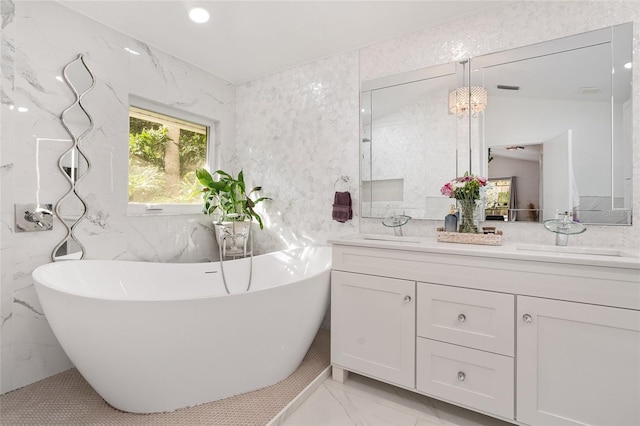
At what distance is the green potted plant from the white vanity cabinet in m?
1.18

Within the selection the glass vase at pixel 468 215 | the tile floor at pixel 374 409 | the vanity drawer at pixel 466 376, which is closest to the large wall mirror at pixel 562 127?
the glass vase at pixel 468 215

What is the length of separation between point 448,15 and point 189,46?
1899 mm

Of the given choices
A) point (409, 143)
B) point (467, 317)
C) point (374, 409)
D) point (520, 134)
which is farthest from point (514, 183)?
point (374, 409)

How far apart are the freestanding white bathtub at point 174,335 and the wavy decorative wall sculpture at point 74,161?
183 millimetres

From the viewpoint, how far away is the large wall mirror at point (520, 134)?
1.58 meters

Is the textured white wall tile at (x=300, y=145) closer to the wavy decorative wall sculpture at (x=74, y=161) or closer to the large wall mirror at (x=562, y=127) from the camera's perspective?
the large wall mirror at (x=562, y=127)

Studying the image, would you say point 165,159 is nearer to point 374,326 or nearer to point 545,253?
point 374,326

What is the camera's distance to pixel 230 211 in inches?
106

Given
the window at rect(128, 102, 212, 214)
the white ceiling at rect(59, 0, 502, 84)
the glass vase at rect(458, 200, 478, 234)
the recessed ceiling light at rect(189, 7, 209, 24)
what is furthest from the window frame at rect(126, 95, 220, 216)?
the glass vase at rect(458, 200, 478, 234)

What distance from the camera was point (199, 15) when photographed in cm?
196

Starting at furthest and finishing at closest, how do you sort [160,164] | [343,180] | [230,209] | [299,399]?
1. [230,209]
2. [160,164]
3. [343,180]
4. [299,399]

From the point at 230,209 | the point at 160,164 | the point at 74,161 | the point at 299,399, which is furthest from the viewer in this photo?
the point at 230,209

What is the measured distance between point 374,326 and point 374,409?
420 mm

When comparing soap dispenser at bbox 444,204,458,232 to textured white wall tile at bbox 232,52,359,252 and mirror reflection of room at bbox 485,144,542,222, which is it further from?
textured white wall tile at bbox 232,52,359,252
